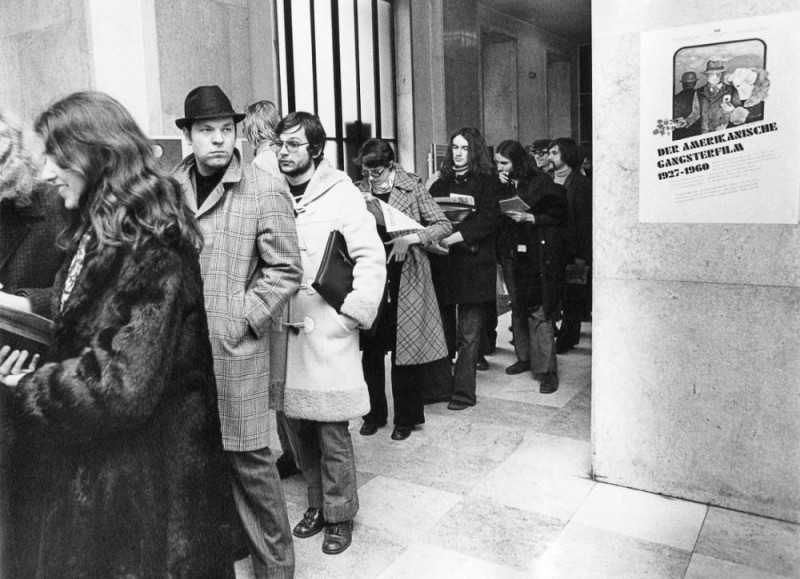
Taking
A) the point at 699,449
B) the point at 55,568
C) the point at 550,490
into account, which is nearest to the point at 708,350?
the point at 699,449

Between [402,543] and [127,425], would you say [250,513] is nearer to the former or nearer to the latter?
[402,543]

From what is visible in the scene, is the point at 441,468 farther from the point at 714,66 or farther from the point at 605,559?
the point at 714,66

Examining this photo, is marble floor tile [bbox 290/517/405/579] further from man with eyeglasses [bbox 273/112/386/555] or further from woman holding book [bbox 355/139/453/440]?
woman holding book [bbox 355/139/453/440]

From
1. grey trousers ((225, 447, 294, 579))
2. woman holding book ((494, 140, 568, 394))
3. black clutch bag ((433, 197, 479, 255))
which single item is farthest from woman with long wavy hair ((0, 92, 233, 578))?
woman holding book ((494, 140, 568, 394))

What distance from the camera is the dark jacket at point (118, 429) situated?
172 cm

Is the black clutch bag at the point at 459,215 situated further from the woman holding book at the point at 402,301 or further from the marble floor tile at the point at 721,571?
the marble floor tile at the point at 721,571

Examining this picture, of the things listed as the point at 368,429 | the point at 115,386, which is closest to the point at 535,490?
the point at 368,429

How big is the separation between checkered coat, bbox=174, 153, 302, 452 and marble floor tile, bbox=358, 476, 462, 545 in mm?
982

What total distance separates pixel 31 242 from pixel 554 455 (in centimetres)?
303

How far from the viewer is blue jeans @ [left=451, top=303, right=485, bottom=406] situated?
17.0ft

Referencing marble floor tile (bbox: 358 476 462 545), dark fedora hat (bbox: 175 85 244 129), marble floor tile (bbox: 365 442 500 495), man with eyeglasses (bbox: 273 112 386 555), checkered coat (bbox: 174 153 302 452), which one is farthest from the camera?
marble floor tile (bbox: 365 442 500 495)

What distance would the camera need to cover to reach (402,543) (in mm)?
3279

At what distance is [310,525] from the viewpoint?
133 inches

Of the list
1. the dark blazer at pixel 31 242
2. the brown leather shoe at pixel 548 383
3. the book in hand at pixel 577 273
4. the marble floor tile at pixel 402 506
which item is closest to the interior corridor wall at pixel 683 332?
the marble floor tile at pixel 402 506
